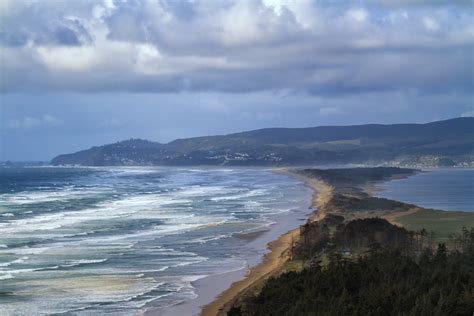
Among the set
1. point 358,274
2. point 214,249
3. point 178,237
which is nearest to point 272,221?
point 178,237

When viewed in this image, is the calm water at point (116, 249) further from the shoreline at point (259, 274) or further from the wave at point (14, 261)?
the shoreline at point (259, 274)

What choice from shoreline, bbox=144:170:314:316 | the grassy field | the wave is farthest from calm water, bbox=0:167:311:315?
the grassy field

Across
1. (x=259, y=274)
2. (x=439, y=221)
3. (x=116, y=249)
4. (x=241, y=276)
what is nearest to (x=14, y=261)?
(x=116, y=249)

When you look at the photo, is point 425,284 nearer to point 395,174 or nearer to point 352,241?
point 352,241

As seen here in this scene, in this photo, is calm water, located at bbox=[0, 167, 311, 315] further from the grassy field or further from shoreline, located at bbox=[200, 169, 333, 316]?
the grassy field

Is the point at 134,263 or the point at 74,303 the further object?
the point at 134,263

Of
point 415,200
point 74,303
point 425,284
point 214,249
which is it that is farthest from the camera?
point 415,200
